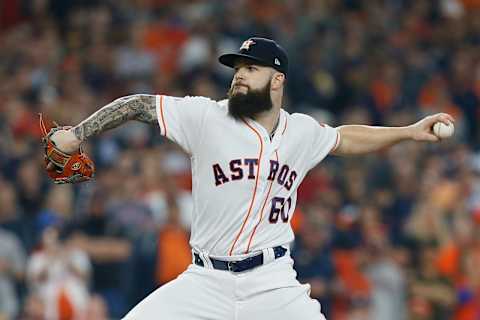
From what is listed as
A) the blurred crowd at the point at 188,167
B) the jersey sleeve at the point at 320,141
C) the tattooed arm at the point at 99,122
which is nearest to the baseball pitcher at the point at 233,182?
the tattooed arm at the point at 99,122

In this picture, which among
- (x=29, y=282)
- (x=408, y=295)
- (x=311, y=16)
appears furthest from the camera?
(x=311, y=16)

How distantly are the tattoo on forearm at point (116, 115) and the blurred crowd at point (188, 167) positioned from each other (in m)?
4.08

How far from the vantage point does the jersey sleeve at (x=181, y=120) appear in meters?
6.39

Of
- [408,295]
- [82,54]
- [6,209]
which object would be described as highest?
[82,54]

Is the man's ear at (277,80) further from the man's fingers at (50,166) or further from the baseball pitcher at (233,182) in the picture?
the man's fingers at (50,166)

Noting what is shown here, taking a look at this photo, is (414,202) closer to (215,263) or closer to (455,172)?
(455,172)

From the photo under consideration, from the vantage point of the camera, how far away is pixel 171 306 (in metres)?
6.22

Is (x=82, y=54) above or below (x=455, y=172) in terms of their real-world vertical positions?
above

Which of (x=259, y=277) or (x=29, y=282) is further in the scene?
(x=29, y=282)

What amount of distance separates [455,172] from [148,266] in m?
3.42

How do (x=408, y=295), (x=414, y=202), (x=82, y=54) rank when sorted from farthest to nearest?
(x=82, y=54)
(x=414, y=202)
(x=408, y=295)

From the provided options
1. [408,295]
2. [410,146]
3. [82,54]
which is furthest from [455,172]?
[82,54]

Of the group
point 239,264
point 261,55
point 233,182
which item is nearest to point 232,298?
point 239,264

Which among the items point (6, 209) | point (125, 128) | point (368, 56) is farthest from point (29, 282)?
point (368, 56)
